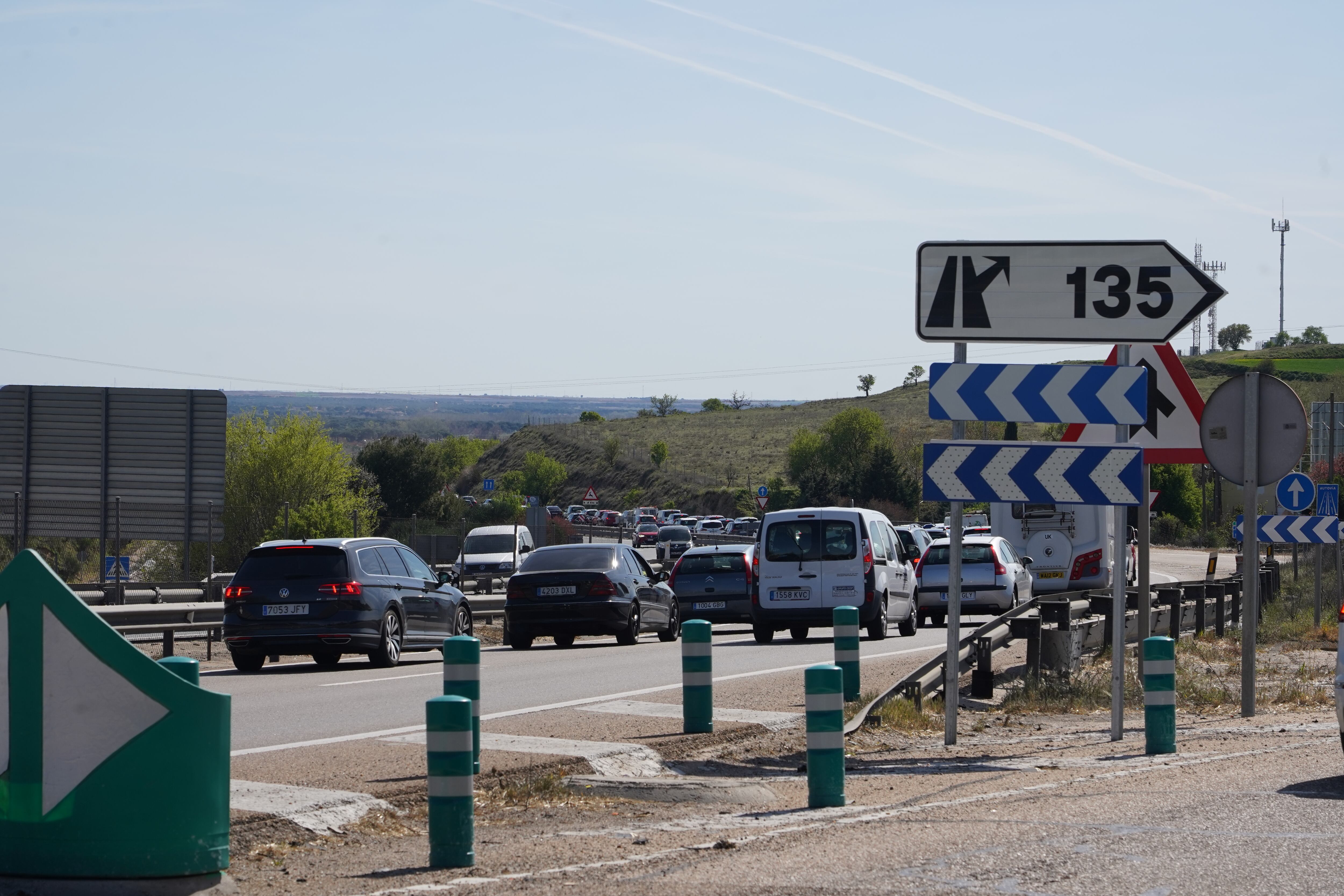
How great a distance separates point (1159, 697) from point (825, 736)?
10.6ft

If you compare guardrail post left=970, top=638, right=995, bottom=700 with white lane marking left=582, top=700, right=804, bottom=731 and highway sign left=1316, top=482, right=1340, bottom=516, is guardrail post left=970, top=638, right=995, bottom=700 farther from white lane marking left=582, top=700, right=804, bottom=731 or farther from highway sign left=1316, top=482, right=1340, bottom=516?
highway sign left=1316, top=482, right=1340, bottom=516

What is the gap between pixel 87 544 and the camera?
194 ft

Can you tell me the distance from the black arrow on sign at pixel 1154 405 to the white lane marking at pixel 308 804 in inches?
276

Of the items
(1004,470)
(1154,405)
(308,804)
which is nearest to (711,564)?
(1154,405)

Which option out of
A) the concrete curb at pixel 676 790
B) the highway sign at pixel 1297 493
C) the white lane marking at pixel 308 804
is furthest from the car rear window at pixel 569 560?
the white lane marking at pixel 308 804

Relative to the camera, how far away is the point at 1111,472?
10.9 m

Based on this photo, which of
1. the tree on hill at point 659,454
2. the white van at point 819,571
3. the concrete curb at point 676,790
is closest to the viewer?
the concrete curb at point 676,790

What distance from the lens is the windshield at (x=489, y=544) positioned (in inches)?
1695

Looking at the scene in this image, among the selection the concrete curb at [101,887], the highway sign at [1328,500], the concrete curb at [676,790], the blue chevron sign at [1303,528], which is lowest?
the concrete curb at [676,790]

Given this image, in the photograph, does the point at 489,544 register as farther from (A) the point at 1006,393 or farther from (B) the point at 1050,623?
(A) the point at 1006,393

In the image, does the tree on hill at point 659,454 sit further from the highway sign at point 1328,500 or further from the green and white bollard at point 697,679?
the green and white bollard at point 697,679

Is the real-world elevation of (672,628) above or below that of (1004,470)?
below

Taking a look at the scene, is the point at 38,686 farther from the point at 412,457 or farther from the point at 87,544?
the point at 412,457

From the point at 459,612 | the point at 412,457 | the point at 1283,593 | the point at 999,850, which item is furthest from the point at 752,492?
the point at 999,850
